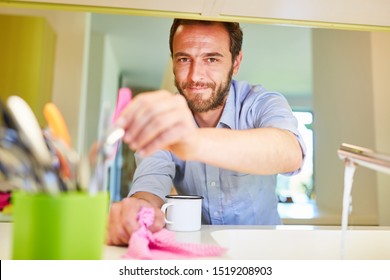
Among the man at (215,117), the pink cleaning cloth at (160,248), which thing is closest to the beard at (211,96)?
the man at (215,117)

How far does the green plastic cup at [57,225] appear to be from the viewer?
0.35 metres

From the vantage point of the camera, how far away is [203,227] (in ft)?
2.60

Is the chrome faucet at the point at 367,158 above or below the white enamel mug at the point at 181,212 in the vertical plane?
above

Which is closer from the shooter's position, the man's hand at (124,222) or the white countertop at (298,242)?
the man's hand at (124,222)

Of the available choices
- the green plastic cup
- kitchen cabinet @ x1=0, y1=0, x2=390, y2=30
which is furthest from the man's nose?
the green plastic cup

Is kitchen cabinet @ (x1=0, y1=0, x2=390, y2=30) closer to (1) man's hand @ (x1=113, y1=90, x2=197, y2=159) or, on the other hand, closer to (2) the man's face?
(2) the man's face

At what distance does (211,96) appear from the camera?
36.6 inches

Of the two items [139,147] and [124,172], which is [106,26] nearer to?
[124,172]

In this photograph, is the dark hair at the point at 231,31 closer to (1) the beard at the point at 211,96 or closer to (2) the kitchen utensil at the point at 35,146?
(1) the beard at the point at 211,96

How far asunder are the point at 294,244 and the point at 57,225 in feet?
1.87

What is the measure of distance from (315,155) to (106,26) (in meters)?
0.68

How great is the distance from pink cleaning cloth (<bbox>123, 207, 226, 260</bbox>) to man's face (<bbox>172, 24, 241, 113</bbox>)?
430mm

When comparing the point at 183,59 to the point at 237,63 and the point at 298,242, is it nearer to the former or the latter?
the point at 237,63

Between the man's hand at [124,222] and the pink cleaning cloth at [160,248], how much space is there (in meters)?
0.02
